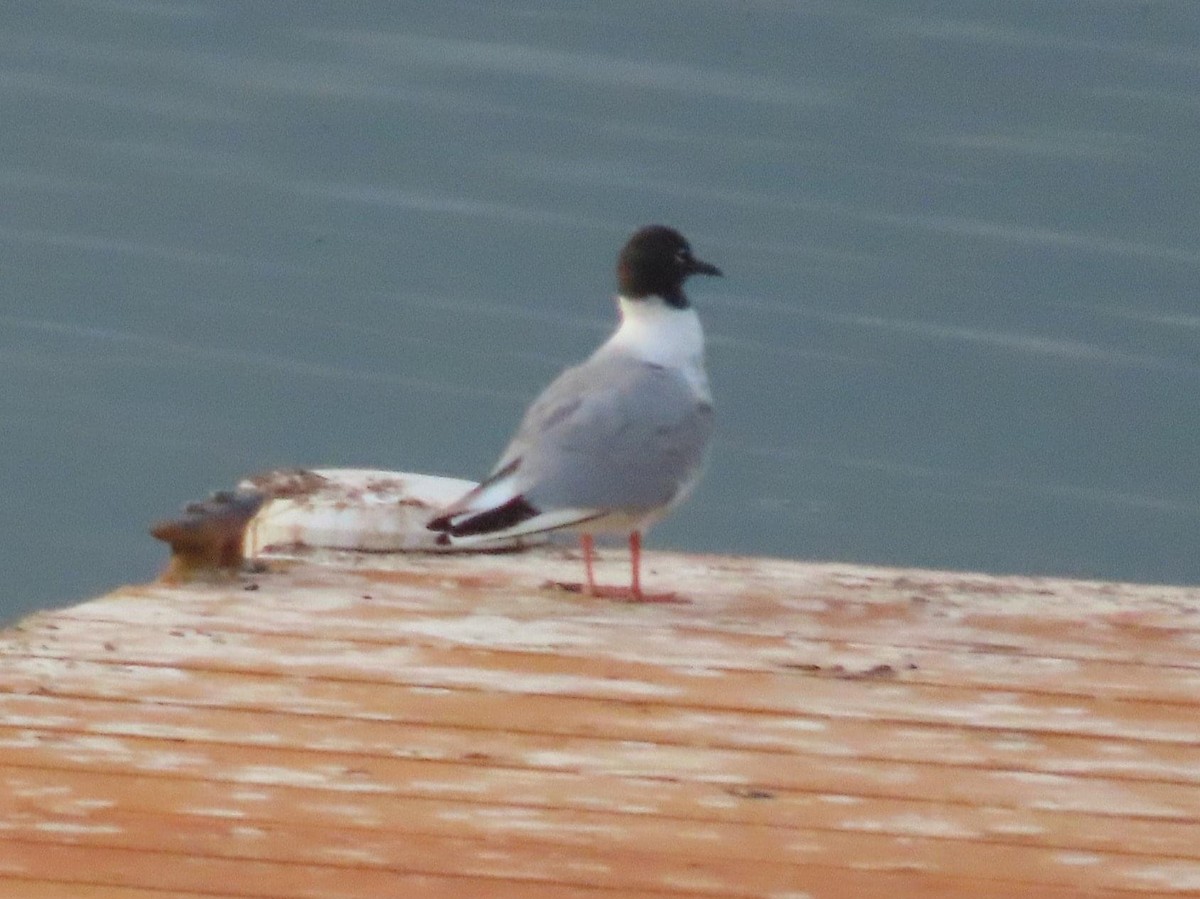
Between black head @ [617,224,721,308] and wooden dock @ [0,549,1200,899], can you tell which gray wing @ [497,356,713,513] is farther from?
black head @ [617,224,721,308]

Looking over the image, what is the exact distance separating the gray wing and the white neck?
110 mm

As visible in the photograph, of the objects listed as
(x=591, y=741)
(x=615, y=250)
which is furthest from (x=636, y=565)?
(x=615, y=250)

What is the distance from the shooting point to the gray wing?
588 cm

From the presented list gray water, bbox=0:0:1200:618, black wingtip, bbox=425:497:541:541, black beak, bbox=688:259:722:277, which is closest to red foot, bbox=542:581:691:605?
black wingtip, bbox=425:497:541:541

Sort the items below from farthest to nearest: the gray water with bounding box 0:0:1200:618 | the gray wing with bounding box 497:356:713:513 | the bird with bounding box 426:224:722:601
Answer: the gray water with bounding box 0:0:1200:618 → the gray wing with bounding box 497:356:713:513 → the bird with bounding box 426:224:722:601

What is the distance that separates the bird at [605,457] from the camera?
577 cm

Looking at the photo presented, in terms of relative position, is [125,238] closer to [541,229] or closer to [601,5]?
[541,229]

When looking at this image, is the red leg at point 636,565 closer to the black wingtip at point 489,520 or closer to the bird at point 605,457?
the bird at point 605,457

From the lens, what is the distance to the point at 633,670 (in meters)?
4.91

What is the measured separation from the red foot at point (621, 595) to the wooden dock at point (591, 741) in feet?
0.22

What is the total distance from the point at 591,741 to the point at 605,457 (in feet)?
4.97

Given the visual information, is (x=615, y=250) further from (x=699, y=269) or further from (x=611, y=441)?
(x=611, y=441)

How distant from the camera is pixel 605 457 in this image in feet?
→ 19.5

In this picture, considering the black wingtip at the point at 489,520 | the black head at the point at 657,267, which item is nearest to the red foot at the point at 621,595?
the black wingtip at the point at 489,520
